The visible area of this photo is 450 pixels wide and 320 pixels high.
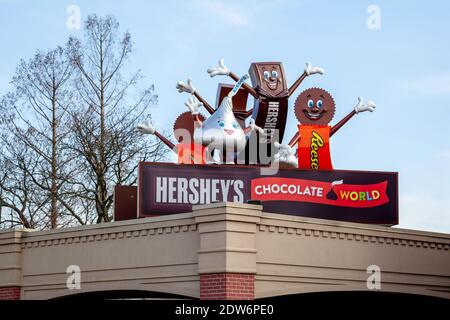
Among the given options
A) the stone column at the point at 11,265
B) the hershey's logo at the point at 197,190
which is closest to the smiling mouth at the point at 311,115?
the hershey's logo at the point at 197,190

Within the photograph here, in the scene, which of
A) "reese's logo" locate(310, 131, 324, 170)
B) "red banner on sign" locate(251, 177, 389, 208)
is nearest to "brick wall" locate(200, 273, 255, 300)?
"red banner on sign" locate(251, 177, 389, 208)

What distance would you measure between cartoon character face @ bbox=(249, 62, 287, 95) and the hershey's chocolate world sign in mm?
4250

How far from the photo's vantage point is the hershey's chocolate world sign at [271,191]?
24.8 meters

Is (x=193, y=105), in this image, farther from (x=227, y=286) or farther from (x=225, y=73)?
(x=227, y=286)

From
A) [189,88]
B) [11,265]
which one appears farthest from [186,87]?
[11,265]

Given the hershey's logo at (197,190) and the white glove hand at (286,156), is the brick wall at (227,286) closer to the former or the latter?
the hershey's logo at (197,190)

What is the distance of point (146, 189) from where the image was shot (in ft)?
80.9

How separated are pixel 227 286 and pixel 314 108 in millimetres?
10254

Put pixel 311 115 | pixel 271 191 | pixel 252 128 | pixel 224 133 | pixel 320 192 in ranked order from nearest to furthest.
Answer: pixel 271 191 < pixel 320 192 < pixel 224 133 < pixel 252 128 < pixel 311 115

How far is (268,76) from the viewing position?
1147 inches

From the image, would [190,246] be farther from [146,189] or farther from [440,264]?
[440,264]

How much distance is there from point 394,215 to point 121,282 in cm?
813

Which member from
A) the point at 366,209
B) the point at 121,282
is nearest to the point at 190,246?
the point at 121,282

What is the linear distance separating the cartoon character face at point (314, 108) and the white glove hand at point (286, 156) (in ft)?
4.47
